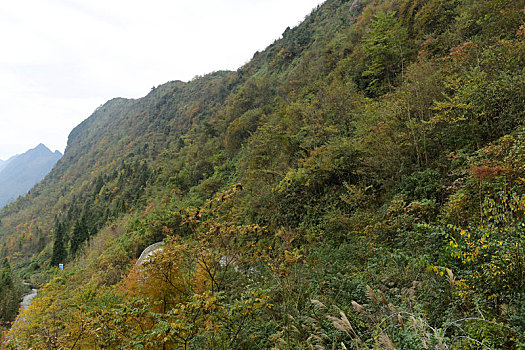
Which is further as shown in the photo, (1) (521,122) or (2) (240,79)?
(2) (240,79)

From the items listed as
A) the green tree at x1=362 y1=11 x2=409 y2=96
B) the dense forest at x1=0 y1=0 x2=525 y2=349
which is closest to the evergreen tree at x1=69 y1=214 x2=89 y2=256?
the dense forest at x1=0 y1=0 x2=525 y2=349

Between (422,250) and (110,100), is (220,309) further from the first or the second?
(110,100)

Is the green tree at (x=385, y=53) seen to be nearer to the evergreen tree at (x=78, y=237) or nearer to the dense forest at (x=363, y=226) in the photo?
the dense forest at (x=363, y=226)

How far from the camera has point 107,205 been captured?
3716cm

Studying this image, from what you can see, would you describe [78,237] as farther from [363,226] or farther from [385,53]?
[385,53]

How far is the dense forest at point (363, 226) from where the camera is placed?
2.63 meters

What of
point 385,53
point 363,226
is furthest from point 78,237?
point 385,53

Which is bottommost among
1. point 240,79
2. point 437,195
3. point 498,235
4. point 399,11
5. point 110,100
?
point 437,195

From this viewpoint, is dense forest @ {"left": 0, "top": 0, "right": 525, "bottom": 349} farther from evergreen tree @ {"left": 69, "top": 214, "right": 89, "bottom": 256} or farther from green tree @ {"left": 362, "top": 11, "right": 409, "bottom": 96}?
evergreen tree @ {"left": 69, "top": 214, "right": 89, "bottom": 256}

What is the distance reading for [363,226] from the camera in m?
6.27

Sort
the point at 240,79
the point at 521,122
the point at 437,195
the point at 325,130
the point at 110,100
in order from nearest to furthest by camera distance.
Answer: the point at 521,122
the point at 437,195
the point at 325,130
the point at 240,79
the point at 110,100

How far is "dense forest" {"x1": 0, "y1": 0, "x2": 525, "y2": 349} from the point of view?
2627 millimetres

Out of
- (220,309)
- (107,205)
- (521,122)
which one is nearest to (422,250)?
(220,309)

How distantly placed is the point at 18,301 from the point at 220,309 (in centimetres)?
2973
